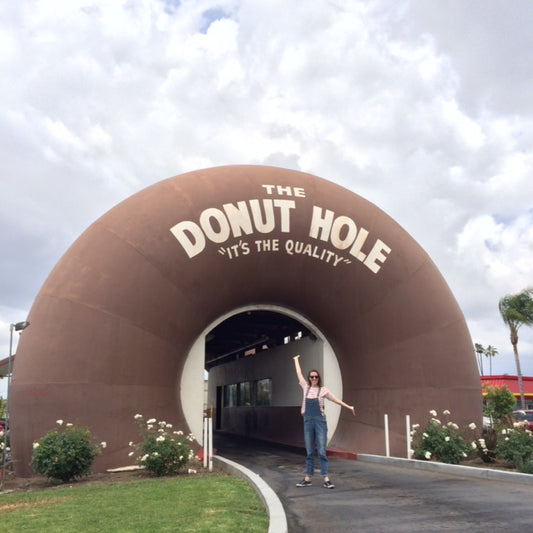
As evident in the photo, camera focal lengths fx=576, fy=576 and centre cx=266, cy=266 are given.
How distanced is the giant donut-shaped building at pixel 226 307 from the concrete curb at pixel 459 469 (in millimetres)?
1474

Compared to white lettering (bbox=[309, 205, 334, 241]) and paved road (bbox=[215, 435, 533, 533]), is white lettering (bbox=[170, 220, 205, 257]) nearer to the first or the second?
white lettering (bbox=[309, 205, 334, 241])

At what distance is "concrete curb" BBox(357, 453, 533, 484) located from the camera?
838 cm

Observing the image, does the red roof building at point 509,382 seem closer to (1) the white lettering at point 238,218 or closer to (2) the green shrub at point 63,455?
(1) the white lettering at point 238,218

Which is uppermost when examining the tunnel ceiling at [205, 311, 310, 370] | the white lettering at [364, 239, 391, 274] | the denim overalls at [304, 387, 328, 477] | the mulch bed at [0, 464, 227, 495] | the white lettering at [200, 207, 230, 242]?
the white lettering at [200, 207, 230, 242]

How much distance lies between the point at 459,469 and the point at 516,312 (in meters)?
35.8

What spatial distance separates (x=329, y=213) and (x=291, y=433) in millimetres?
7902

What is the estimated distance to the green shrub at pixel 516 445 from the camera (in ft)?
32.1

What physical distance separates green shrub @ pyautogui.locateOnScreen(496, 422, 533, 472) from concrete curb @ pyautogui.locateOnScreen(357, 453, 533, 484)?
74 centimetres

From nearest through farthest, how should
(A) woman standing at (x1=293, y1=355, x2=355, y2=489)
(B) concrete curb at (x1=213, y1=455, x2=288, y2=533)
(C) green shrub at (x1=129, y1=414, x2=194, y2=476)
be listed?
1. (B) concrete curb at (x1=213, y1=455, x2=288, y2=533)
2. (A) woman standing at (x1=293, y1=355, x2=355, y2=489)
3. (C) green shrub at (x1=129, y1=414, x2=194, y2=476)

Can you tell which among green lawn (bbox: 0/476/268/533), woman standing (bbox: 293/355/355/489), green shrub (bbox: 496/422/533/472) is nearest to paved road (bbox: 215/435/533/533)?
woman standing (bbox: 293/355/355/489)

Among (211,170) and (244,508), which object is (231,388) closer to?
(211,170)

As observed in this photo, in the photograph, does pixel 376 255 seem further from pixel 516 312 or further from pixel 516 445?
pixel 516 312

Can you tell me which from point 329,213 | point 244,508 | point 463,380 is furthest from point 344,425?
point 244,508

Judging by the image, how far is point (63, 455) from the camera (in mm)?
9797
